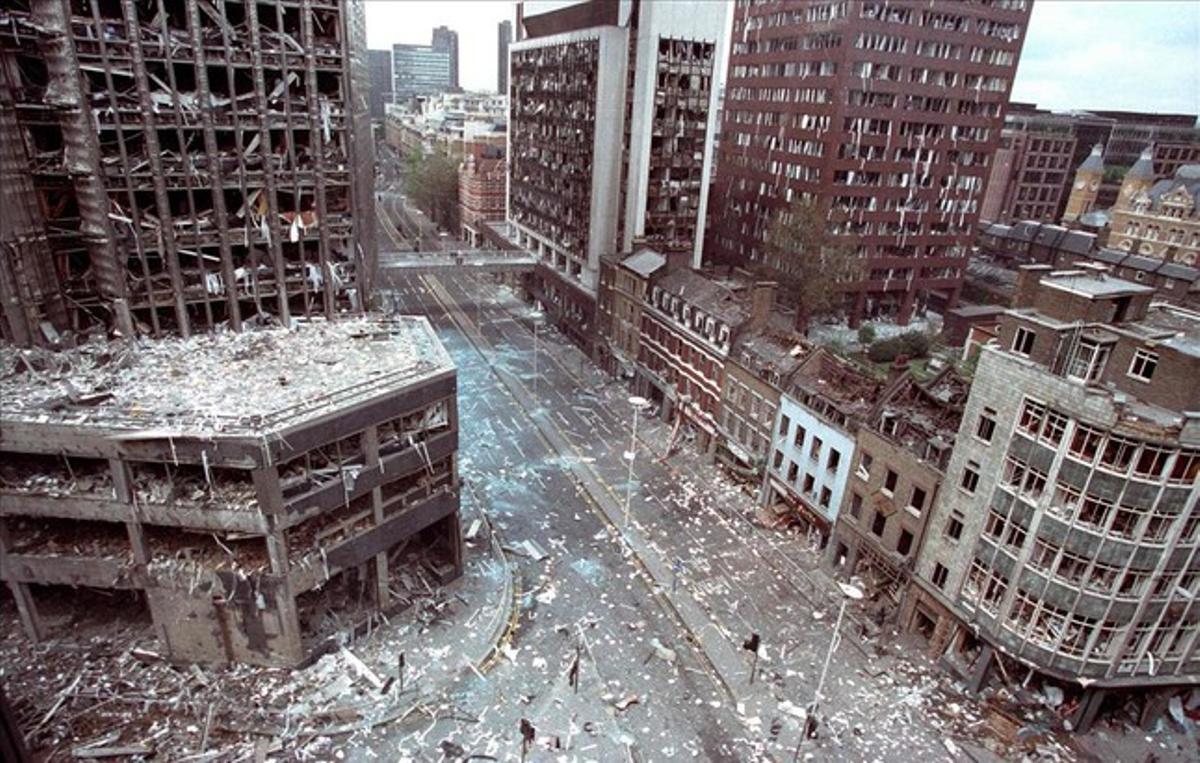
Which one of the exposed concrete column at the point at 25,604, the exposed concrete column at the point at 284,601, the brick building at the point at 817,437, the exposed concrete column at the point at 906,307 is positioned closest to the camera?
the exposed concrete column at the point at 284,601

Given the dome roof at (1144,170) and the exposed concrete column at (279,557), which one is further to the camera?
the dome roof at (1144,170)

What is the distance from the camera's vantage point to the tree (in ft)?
221

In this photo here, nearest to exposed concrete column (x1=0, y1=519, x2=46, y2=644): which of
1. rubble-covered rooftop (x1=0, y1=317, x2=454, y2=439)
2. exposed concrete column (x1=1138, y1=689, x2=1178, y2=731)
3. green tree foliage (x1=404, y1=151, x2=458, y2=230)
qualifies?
rubble-covered rooftop (x1=0, y1=317, x2=454, y2=439)

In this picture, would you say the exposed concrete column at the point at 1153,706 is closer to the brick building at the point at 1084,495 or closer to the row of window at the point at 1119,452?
the brick building at the point at 1084,495

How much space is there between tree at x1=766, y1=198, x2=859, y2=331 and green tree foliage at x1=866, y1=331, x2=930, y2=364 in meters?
6.72

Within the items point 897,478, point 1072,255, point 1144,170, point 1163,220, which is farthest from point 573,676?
point 1144,170

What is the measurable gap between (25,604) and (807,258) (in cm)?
6252

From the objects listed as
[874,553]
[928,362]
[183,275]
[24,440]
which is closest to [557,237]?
[928,362]

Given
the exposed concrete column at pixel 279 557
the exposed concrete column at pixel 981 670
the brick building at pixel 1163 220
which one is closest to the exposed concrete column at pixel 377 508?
the exposed concrete column at pixel 279 557

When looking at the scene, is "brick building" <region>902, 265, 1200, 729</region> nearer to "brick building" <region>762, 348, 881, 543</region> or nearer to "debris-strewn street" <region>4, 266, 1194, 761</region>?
"debris-strewn street" <region>4, 266, 1194, 761</region>

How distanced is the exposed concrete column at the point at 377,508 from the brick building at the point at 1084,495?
2714 centimetres

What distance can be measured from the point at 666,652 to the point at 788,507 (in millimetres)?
15079

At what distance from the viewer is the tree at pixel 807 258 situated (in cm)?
6725

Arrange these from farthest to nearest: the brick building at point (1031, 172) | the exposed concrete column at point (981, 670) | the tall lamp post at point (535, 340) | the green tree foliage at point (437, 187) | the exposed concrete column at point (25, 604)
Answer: the green tree foliage at point (437, 187) → the brick building at point (1031, 172) → the tall lamp post at point (535, 340) → the exposed concrete column at point (981, 670) → the exposed concrete column at point (25, 604)
